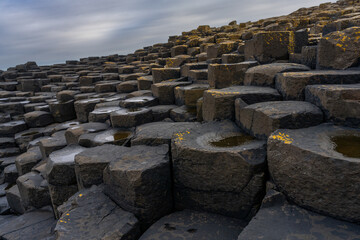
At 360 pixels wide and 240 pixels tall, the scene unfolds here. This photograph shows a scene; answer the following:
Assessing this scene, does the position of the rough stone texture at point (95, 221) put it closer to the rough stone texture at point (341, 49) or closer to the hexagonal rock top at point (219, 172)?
the hexagonal rock top at point (219, 172)

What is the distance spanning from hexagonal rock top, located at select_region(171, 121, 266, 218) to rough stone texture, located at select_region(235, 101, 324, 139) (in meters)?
0.13

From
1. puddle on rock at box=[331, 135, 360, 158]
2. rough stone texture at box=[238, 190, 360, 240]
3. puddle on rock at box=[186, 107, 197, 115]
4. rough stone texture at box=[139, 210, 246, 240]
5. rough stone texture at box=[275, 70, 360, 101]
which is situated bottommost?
rough stone texture at box=[139, 210, 246, 240]

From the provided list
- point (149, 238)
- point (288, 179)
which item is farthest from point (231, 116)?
point (149, 238)

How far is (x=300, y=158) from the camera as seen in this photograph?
67.6 inches

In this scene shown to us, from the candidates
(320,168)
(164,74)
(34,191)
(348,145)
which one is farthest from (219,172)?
(164,74)

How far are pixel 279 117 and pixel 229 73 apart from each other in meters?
1.82

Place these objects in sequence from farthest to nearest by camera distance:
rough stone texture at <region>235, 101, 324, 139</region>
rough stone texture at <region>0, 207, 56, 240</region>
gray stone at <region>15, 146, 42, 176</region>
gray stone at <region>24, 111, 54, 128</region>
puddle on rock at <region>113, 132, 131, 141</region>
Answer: gray stone at <region>24, 111, 54, 128</region>
gray stone at <region>15, 146, 42, 176</region>
puddle on rock at <region>113, 132, 131, 141</region>
rough stone texture at <region>0, 207, 56, 240</region>
rough stone texture at <region>235, 101, 324, 139</region>

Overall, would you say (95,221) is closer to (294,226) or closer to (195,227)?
(195,227)

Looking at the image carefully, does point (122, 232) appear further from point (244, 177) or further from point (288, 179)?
point (288, 179)

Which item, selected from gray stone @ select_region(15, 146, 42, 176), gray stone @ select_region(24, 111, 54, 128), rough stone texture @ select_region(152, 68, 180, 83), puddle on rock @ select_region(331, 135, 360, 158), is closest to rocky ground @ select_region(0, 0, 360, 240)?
puddle on rock @ select_region(331, 135, 360, 158)

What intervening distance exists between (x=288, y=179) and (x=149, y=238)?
4.09ft

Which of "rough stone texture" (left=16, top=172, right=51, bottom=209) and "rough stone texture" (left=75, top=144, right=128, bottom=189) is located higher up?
"rough stone texture" (left=75, top=144, right=128, bottom=189)

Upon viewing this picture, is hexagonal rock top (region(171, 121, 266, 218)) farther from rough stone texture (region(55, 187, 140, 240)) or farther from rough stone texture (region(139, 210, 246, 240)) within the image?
rough stone texture (region(55, 187, 140, 240))

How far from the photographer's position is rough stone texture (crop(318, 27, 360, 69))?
275cm
